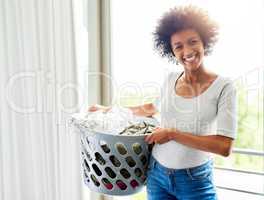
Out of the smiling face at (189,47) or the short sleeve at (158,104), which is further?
the short sleeve at (158,104)

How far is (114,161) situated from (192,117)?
325 millimetres

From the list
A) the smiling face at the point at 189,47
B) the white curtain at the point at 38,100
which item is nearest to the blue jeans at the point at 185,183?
the smiling face at the point at 189,47

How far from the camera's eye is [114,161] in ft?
3.77

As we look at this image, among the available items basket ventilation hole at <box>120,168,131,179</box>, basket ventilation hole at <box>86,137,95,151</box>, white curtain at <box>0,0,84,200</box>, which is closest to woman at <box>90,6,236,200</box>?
basket ventilation hole at <box>120,168,131,179</box>

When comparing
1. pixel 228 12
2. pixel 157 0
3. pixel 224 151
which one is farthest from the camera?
pixel 157 0

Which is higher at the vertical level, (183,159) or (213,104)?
(213,104)

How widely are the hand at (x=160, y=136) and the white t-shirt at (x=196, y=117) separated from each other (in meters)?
0.05

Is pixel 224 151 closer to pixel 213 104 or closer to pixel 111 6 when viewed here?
pixel 213 104

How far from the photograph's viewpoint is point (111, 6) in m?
1.56

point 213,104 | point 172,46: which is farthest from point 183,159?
point 172,46

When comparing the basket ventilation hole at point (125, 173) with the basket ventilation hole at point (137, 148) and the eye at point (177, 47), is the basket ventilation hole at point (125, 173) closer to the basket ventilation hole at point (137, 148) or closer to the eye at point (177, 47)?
the basket ventilation hole at point (137, 148)

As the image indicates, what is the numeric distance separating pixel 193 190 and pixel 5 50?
42.9 inches

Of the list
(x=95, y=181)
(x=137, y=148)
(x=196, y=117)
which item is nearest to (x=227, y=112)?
(x=196, y=117)

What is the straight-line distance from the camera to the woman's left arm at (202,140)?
104cm
